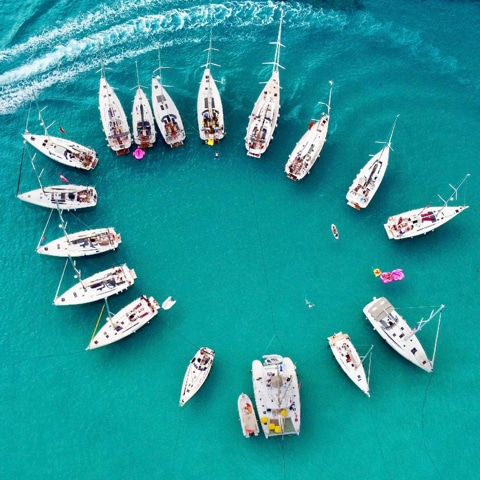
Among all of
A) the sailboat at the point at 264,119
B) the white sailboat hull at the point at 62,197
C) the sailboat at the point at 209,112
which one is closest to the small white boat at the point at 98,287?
the white sailboat hull at the point at 62,197

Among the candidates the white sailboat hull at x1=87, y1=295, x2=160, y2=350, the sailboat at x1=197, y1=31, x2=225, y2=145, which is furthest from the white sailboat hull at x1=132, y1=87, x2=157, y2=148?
the white sailboat hull at x1=87, y1=295, x2=160, y2=350

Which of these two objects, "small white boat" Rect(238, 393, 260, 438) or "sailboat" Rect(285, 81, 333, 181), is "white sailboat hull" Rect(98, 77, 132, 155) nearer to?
"sailboat" Rect(285, 81, 333, 181)

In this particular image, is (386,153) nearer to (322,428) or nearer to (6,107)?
(322,428)

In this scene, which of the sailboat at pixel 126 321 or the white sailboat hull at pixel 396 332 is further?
the sailboat at pixel 126 321

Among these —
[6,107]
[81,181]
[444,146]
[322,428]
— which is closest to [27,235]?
[81,181]

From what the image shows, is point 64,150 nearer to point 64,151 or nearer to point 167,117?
point 64,151

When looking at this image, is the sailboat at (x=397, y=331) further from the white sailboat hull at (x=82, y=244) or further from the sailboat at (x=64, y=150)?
the sailboat at (x=64, y=150)

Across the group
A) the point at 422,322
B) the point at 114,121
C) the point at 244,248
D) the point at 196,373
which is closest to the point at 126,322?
the point at 196,373

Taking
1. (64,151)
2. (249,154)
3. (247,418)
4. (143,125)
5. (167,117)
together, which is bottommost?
(247,418)
